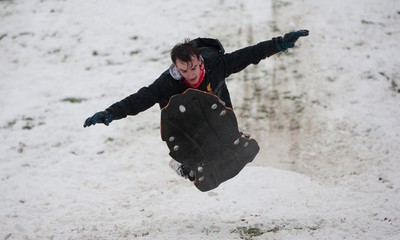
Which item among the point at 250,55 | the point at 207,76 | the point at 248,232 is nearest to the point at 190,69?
the point at 207,76

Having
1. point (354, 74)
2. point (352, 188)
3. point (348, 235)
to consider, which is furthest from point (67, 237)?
point (354, 74)

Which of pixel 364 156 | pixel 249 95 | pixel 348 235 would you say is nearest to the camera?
pixel 348 235

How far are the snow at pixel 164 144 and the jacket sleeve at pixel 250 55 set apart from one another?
1.92 meters

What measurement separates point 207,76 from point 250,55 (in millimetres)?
497

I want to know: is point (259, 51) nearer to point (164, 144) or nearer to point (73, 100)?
point (164, 144)

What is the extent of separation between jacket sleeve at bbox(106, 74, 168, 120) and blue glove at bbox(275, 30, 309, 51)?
47.0 inches

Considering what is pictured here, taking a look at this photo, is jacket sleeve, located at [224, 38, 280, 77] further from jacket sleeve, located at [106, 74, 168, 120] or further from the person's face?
jacket sleeve, located at [106, 74, 168, 120]

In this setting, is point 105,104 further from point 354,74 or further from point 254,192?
point 354,74

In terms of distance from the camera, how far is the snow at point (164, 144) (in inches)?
215

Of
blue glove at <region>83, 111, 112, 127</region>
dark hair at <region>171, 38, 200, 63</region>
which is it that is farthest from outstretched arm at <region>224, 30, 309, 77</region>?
blue glove at <region>83, 111, 112, 127</region>

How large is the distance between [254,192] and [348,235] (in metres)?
1.58

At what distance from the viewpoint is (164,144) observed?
7367 millimetres

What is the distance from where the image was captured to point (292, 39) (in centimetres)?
424

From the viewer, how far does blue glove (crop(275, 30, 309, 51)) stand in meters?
4.22
